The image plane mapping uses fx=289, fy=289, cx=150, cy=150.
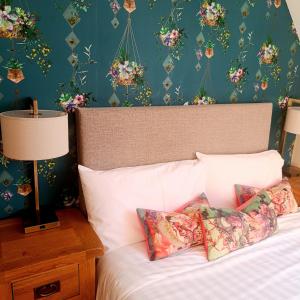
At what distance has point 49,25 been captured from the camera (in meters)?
1.55

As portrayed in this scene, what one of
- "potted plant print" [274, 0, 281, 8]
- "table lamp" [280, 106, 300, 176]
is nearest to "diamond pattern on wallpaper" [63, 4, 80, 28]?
"potted plant print" [274, 0, 281, 8]

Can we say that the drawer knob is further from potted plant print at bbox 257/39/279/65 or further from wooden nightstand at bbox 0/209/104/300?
potted plant print at bbox 257/39/279/65

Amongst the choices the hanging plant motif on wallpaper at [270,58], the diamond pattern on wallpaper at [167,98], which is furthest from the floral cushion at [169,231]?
the hanging plant motif on wallpaper at [270,58]

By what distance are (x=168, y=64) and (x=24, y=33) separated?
898 millimetres

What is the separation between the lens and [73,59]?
164 centimetres

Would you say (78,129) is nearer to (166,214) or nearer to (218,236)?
(166,214)

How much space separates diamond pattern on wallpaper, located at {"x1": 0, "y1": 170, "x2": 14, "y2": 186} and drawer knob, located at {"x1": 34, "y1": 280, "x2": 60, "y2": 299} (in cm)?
63

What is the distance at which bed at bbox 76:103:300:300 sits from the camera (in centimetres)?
130

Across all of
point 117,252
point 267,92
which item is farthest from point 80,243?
point 267,92

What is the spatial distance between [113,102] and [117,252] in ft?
2.93

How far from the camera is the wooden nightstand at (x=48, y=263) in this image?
1.23m

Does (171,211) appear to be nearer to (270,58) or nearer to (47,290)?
(47,290)

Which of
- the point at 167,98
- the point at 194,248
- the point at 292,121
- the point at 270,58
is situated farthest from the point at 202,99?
the point at 194,248

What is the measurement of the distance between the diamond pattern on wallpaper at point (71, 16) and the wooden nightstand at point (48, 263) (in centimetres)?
112
